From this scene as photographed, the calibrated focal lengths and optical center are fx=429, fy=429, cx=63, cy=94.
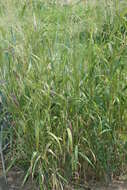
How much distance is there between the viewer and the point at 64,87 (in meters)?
3.03

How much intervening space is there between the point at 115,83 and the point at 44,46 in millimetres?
582

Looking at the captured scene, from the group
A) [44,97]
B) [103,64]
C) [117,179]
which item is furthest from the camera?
[117,179]

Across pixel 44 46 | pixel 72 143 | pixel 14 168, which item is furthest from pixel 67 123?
pixel 14 168

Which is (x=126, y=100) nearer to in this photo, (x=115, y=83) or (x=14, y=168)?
(x=115, y=83)

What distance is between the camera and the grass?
3014 mm

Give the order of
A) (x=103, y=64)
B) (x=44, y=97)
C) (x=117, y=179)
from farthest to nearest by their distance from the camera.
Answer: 1. (x=117, y=179)
2. (x=103, y=64)
3. (x=44, y=97)

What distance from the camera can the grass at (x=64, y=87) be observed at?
119 inches

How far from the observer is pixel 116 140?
3.23 m

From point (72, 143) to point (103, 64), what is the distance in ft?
2.07

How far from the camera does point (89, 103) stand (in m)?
3.09

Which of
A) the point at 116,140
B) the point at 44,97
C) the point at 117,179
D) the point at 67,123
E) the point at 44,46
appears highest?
the point at 44,46

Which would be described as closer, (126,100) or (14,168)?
(126,100)

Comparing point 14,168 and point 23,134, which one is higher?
point 23,134

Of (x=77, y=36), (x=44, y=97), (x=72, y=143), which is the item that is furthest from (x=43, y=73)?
(x=72, y=143)
